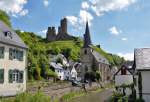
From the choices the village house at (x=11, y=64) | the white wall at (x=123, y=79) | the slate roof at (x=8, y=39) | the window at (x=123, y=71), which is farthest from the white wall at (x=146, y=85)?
the window at (x=123, y=71)

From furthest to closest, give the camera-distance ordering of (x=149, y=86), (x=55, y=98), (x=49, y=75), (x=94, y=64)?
1. (x=94, y=64)
2. (x=49, y=75)
3. (x=55, y=98)
4. (x=149, y=86)

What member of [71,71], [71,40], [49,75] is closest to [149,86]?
[49,75]

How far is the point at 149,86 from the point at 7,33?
19308mm

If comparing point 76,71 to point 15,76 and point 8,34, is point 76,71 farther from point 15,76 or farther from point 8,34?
point 8,34

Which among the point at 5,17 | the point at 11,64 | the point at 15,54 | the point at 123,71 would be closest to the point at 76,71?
the point at 123,71

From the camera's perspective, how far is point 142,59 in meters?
33.4

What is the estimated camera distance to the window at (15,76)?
41269 millimetres

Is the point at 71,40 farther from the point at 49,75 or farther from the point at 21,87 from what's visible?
the point at 21,87

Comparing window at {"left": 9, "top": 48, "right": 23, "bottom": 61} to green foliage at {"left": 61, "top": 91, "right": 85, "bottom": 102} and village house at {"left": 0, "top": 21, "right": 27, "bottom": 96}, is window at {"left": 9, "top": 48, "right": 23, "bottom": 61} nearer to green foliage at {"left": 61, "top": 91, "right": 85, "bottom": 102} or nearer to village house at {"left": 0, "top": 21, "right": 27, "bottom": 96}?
village house at {"left": 0, "top": 21, "right": 27, "bottom": 96}

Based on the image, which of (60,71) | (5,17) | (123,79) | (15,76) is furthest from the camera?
(60,71)

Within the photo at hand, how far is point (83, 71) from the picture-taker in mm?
116188

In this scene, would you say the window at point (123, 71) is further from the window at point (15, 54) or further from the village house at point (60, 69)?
the window at point (15, 54)

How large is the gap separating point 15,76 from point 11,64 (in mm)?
2036

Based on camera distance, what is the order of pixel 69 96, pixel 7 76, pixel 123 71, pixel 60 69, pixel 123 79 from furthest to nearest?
pixel 60 69 < pixel 123 71 < pixel 123 79 < pixel 69 96 < pixel 7 76
